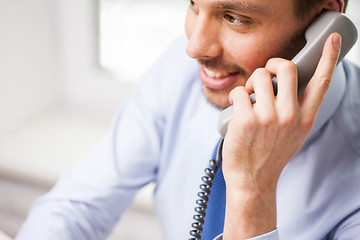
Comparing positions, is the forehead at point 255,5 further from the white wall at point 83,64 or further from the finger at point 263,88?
the white wall at point 83,64

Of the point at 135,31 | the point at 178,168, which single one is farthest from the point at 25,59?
the point at 178,168

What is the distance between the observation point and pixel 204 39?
829 millimetres

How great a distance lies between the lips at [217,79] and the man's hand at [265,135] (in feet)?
0.50

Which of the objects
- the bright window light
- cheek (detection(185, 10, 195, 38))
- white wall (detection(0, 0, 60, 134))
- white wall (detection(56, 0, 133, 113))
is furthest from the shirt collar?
white wall (detection(0, 0, 60, 134))

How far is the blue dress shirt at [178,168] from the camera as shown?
33.3 inches

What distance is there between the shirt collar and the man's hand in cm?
16

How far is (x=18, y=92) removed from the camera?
1516mm

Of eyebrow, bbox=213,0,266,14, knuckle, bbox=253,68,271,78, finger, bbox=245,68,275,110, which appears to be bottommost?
finger, bbox=245,68,275,110

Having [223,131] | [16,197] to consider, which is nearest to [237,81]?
[223,131]

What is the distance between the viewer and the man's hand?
0.68 m

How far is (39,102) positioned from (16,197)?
0.39 meters

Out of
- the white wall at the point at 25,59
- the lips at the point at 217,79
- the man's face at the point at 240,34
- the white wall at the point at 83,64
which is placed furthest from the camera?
the white wall at the point at 83,64

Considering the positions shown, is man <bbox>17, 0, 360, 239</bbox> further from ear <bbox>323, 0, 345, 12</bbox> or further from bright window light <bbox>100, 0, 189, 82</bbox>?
bright window light <bbox>100, 0, 189, 82</bbox>

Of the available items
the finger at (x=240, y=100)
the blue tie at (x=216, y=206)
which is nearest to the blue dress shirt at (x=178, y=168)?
the blue tie at (x=216, y=206)
